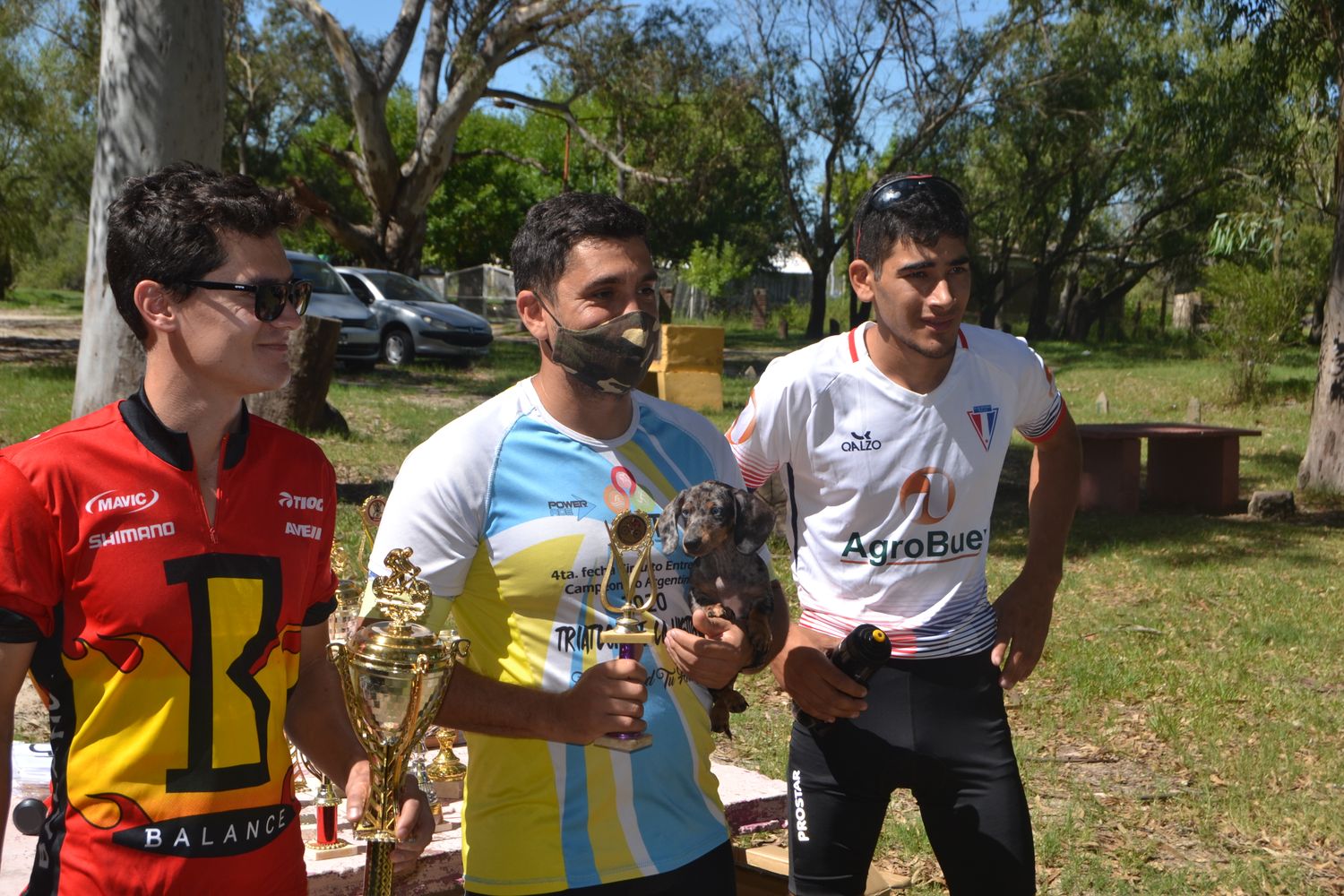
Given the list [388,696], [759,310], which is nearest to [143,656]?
[388,696]

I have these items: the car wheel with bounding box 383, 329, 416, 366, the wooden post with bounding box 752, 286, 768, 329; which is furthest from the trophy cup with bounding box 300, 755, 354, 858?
the wooden post with bounding box 752, 286, 768, 329

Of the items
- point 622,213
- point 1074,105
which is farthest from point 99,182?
point 1074,105

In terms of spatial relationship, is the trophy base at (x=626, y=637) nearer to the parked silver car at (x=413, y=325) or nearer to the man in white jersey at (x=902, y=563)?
the man in white jersey at (x=902, y=563)

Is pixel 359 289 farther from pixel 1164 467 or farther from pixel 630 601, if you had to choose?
pixel 630 601

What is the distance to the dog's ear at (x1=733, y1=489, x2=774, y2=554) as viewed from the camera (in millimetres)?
2516

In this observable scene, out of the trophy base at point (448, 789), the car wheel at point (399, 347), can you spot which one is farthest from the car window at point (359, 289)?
the trophy base at point (448, 789)

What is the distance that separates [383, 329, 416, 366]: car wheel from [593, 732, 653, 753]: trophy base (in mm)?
22443

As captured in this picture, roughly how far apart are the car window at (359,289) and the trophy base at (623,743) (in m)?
23.0

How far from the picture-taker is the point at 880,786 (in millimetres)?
3516

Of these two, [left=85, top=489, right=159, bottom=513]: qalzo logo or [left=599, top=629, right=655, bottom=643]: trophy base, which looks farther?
[left=599, top=629, right=655, bottom=643]: trophy base

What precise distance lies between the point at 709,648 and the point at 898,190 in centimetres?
172

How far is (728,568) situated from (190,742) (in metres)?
1.03

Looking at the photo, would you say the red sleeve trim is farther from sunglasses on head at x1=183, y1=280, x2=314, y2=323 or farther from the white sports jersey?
sunglasses on head at x1=183, y1=280, x2=314, y2=323

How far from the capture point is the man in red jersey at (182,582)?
7.12 ft
